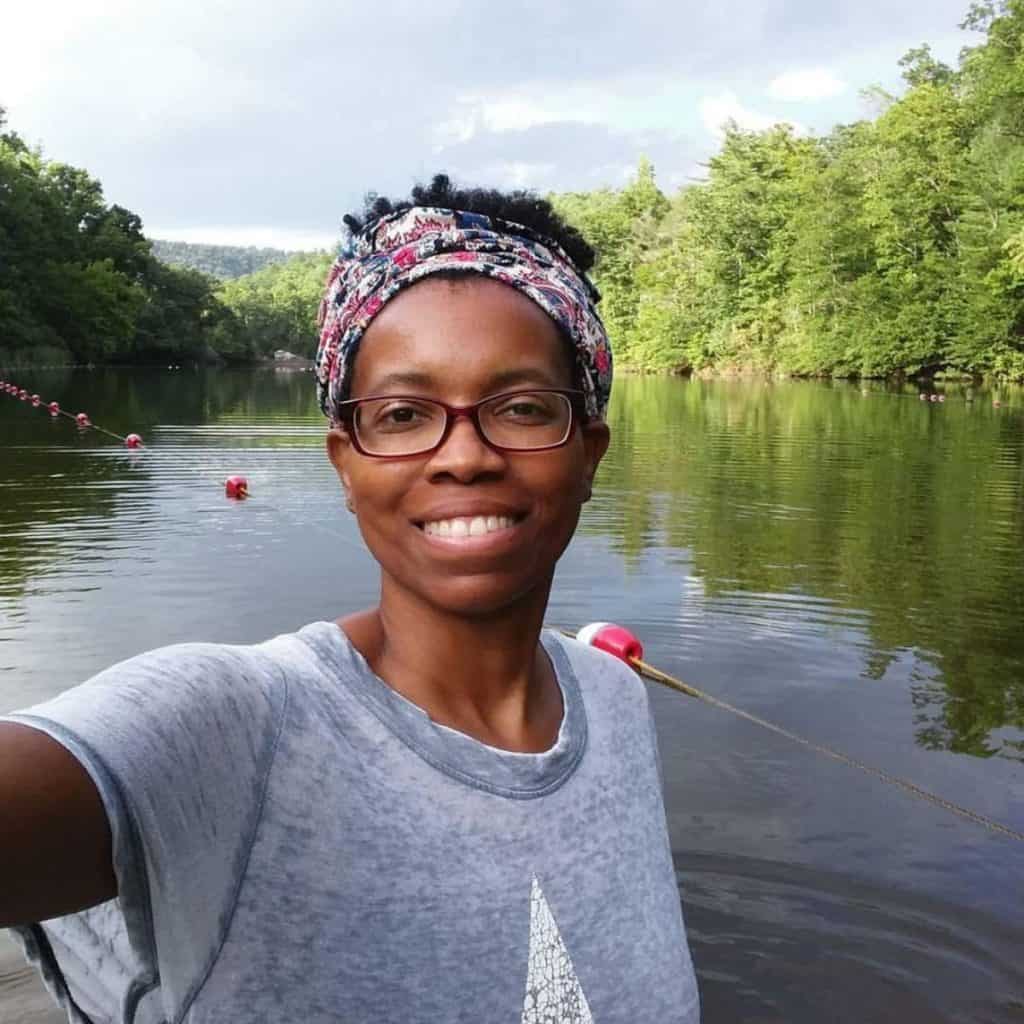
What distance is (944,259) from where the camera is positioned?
42562mm

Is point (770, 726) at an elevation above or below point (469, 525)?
below

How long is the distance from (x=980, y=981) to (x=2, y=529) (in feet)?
36.1

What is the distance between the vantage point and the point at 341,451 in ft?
4.14

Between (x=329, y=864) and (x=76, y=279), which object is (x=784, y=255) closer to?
(x=76, y=279)

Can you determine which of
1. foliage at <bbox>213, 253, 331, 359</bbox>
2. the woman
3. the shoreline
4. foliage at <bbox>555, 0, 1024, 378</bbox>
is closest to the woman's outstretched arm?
the woman

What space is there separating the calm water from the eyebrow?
331 centimetres

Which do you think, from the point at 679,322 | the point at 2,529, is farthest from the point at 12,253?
the point at 2,529

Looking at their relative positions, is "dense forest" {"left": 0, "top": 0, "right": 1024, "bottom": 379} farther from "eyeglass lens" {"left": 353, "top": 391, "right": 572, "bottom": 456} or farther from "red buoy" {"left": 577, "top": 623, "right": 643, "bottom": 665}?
"eyeglass lens" {"left": 353, "top": 391, "right": 572, "bottom": 456}

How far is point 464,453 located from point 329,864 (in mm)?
434

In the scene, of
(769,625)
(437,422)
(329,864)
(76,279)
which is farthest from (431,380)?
(76,279)

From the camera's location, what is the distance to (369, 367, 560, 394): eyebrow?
1.16 meters

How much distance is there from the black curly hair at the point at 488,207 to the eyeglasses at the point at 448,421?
0.74ft

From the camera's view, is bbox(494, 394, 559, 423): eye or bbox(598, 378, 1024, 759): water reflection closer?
bbox(494, 394, 559, 423): eye

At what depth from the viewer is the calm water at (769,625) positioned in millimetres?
4262
